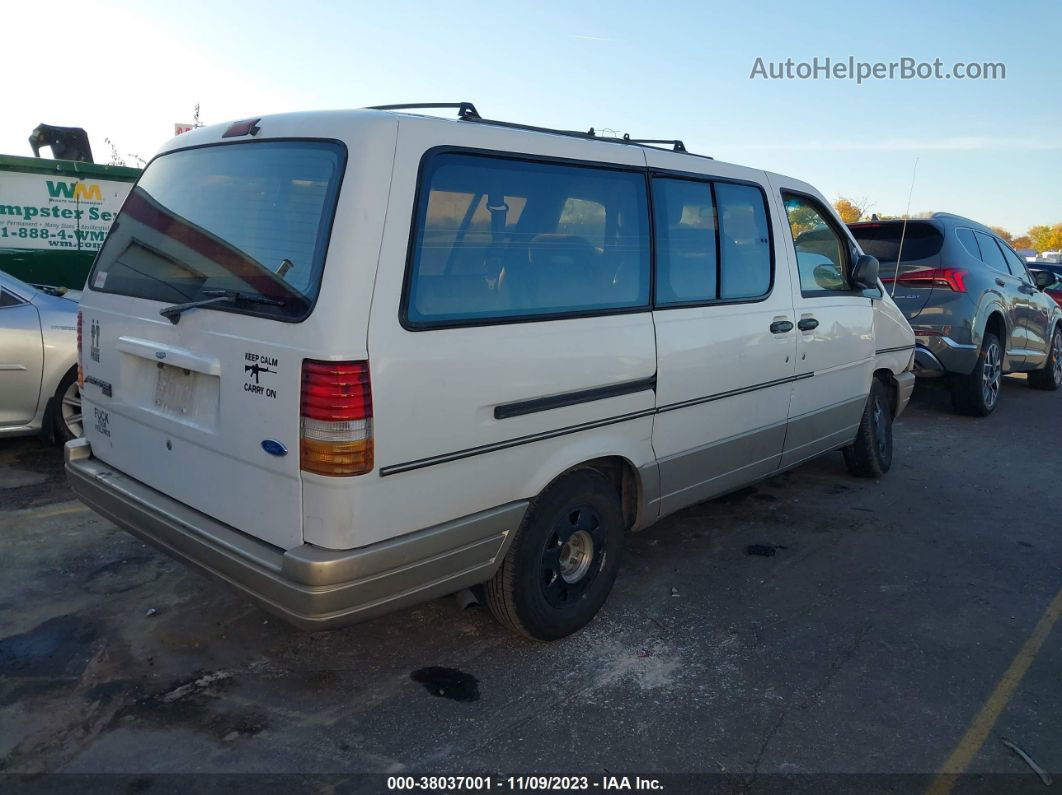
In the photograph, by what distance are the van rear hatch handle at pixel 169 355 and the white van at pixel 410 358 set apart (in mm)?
13

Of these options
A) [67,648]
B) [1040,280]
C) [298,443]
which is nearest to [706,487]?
[298,443]

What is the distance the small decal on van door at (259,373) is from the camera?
2701mm

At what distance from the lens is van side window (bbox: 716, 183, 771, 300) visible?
4.27 m

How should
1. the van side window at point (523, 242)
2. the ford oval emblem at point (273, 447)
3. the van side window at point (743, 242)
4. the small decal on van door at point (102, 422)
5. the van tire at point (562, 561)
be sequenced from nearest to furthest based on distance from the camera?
the ford oval emblem at point (273, 447) → the van side window at point (523, 242) → the van tire at point (562, 561) → the small decal on van door at point (102, 422) → the van side window at point (743, 242)

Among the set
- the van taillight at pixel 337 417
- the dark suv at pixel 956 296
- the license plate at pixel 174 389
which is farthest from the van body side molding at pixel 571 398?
the dark suv at pixel 956 296

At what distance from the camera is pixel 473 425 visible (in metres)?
2.95

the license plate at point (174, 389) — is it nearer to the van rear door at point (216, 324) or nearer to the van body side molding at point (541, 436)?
the van rear door at point (216, 324)


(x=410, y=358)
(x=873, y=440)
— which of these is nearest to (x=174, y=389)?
(x=410, y=358)

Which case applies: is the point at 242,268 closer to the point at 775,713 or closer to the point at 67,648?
the point at 67,648

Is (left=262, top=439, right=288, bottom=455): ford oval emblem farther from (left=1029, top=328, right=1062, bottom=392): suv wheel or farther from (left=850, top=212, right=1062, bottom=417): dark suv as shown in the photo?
(left=1029, top=328, right=1062, bottom=392): suv wheel

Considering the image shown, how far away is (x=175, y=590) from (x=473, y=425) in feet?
6.43

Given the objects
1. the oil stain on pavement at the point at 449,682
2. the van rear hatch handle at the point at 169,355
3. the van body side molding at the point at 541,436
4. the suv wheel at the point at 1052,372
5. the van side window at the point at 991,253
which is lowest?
the oil stain on pavement at the point at 449,682

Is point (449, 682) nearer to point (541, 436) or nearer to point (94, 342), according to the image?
point (541, 436)

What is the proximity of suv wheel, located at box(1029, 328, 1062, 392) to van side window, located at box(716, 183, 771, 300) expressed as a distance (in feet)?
25.8
